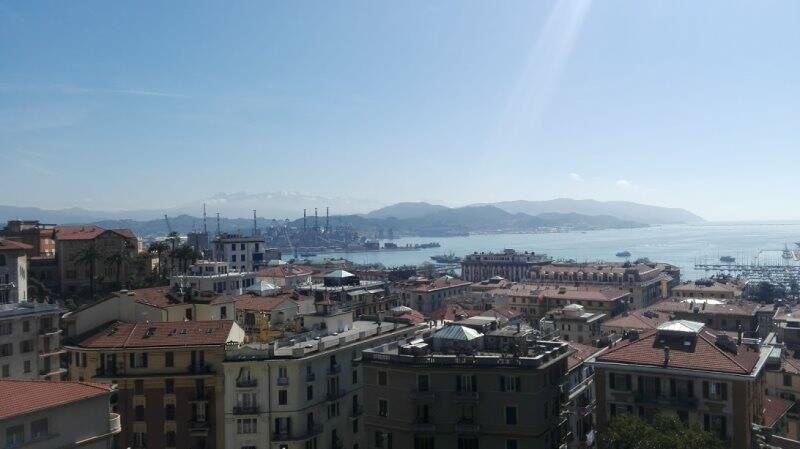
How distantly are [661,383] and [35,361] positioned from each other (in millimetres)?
38892

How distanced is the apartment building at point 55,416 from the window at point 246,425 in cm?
1352

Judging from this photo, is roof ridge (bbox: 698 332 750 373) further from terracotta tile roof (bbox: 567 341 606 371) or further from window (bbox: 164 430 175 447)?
window (bbox: 164 430 175 447)

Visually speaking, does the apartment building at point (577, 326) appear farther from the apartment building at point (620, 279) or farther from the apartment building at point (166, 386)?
the apartment building at point (166, 386)

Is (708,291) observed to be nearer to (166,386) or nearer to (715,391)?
(715,391)

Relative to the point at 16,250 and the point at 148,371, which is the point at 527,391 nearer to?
the point at 148,371

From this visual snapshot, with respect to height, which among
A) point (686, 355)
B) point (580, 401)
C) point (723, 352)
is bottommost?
point (580, 401)

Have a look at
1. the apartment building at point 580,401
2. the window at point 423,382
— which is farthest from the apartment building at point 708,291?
the window at point 423,382

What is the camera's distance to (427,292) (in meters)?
113

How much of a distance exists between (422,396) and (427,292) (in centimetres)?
7866

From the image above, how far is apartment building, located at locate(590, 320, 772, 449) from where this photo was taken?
34.0 metres

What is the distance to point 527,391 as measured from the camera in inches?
1310

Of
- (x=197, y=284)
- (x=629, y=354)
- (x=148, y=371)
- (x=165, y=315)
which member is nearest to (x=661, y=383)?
(x=629, y=354)

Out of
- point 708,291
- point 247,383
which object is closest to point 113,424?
point 247,383

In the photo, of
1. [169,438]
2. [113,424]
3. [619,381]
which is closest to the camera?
[113,424]
